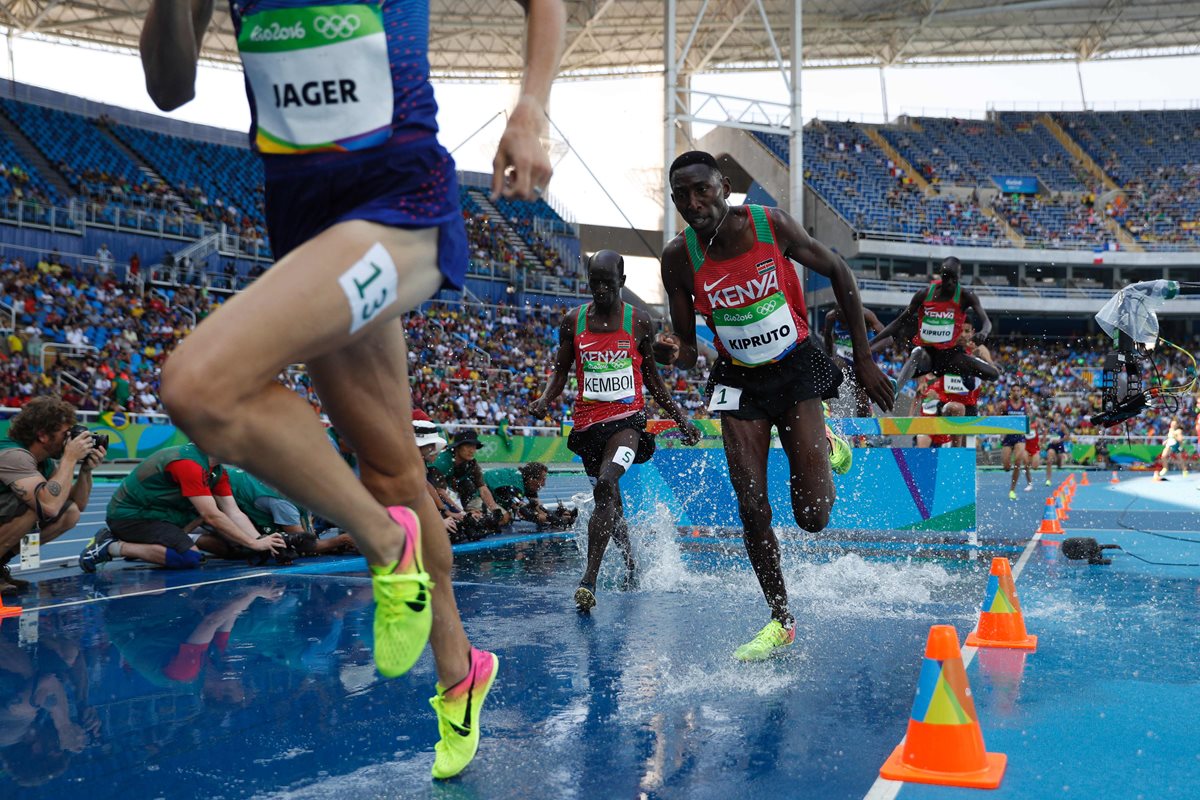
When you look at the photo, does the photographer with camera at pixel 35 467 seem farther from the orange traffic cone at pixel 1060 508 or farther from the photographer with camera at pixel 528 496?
the orange traffic cone at pixel 1060 508

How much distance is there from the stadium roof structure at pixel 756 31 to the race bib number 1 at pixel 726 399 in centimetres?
3055

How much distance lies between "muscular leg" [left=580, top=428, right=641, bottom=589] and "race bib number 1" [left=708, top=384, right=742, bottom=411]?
1.47 meters

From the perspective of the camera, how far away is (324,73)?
2.30 m

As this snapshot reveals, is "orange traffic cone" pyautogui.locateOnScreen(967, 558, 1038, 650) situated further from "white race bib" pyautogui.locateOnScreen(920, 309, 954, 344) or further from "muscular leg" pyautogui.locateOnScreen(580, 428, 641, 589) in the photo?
"white race bib" pyautogui.locateOnScreen(920, 309, 954, 344)

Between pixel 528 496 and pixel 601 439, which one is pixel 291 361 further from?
pixel 528 496

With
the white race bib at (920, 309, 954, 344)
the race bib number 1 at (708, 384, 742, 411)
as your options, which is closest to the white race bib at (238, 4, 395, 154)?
the race bib number 1 at (708, 384, 742, 411)

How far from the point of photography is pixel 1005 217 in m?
45.4

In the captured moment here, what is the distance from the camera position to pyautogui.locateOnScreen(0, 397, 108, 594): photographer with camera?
6.02 metres

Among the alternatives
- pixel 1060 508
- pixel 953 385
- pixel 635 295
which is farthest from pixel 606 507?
pixel 635 295

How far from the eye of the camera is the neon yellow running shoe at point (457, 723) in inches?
107

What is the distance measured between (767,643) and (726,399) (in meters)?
1.13

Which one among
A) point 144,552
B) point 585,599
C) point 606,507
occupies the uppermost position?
point 606,507

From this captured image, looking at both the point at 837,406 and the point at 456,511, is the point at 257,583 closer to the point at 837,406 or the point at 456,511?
the point at 456,511

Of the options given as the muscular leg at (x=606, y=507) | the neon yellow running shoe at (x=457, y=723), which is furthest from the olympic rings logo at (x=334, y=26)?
the muscular leg at (x=606, y=507)
